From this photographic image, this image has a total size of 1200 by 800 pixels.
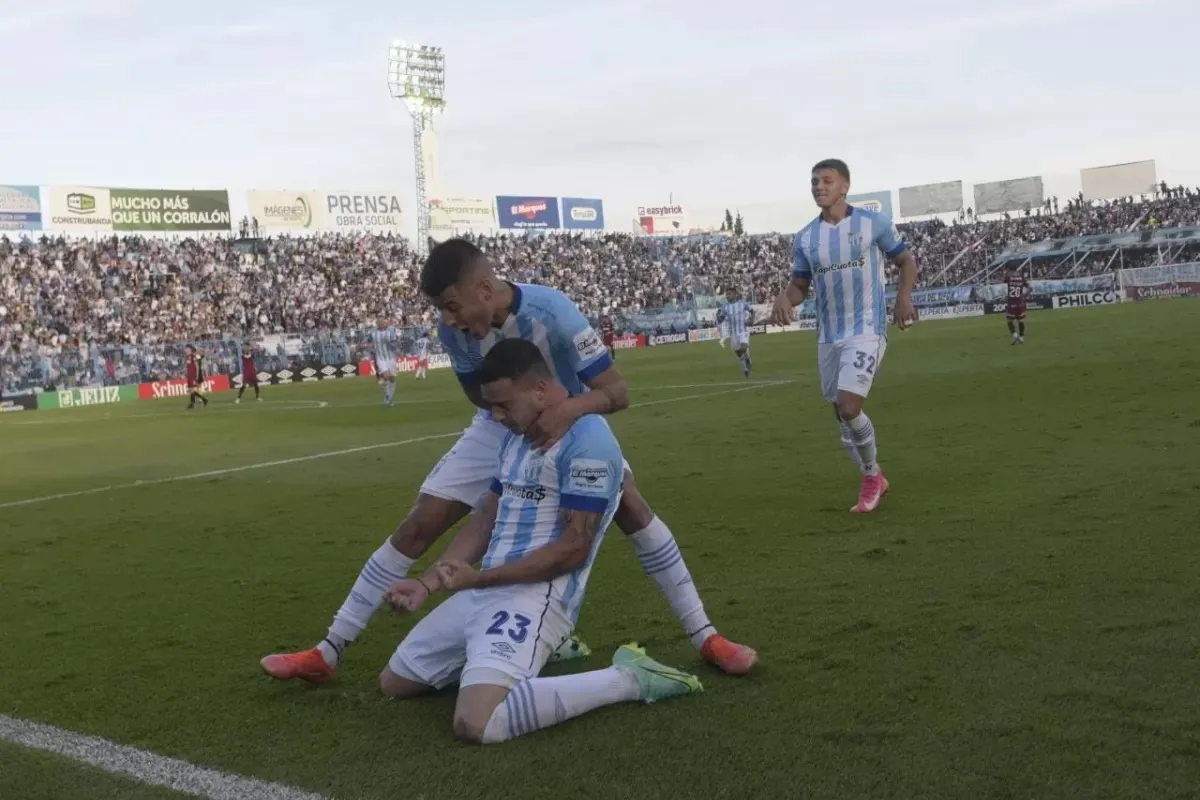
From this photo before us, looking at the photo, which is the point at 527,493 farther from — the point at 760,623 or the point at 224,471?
the point at 224,471

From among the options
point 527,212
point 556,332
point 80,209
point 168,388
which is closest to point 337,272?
point 80,209

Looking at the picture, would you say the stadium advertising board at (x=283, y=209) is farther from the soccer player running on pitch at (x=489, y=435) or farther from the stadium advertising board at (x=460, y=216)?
the soccer player running on pitch at (x=489, y=435)

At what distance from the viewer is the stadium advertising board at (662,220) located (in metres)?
110

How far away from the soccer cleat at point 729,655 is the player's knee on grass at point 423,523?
1.29m

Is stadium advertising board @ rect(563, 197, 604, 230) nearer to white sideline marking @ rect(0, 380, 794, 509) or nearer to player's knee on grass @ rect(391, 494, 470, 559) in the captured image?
white sideline marking @ rect(0, 380, 794, 509)

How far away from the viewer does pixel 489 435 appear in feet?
17.3

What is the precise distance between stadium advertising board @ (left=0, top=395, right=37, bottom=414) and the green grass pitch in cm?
2767

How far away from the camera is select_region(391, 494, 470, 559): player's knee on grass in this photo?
5.22m

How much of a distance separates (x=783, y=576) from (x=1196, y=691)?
2.70 m

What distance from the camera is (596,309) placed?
2527 inches

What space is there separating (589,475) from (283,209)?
61.4 metres

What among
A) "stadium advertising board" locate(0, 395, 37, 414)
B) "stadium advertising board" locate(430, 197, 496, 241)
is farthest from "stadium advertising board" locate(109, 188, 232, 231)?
"stadium advertising board" locate(0, 395, 37, 414)

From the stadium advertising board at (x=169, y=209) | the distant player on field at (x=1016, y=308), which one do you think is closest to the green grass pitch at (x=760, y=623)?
the distant player on field at (x=1016, y=308)

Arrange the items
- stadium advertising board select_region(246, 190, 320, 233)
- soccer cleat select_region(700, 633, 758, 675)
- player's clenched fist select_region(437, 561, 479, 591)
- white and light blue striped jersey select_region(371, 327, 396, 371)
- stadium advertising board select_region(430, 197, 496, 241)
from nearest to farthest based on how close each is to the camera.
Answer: player's clenched fist select_region(437, 561, 479, 591) → soccer cleat select_region(700, 633, 758, 675) → white and light blue striped jersey select_region(371, 327, 396, 371) → stadium advertising board select_region(246, 190, 320, 233) → stadium advertising board select_region(430, 197, 496, 241)
